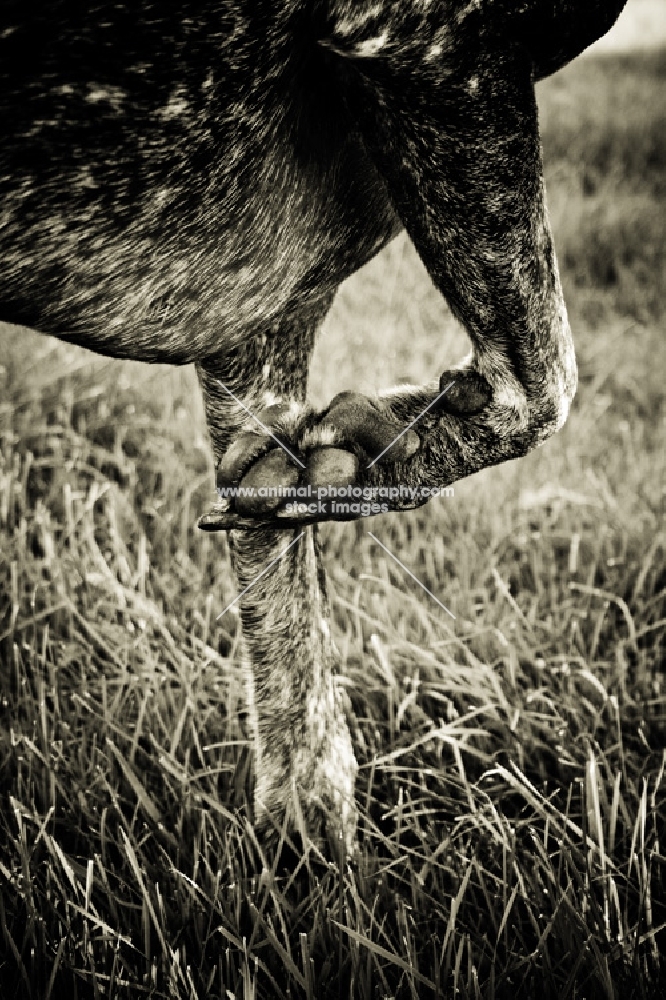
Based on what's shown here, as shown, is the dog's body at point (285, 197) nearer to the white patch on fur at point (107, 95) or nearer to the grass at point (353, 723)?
the white patch on fur at point (107, 95)

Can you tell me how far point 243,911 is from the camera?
60.2 inches

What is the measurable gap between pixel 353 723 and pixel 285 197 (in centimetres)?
124

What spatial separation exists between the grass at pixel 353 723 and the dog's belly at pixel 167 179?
0.91 feet

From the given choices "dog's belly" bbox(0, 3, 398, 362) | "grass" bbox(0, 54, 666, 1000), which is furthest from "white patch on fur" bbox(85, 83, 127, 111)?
"grass" bbox(0, 54, 666, 1000)

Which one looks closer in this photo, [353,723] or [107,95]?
[107,95]

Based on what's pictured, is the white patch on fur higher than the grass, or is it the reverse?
the white patch on fur

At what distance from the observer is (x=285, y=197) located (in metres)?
1.11

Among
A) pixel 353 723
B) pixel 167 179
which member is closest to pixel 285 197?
pixel 167 179

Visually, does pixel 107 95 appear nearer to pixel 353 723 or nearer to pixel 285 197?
pixel 285 197

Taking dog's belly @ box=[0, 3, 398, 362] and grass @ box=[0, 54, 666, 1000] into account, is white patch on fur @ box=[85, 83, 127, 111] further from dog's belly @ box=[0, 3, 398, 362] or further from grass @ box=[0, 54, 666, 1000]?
grass @ box=[0, 54, 666, 1000]

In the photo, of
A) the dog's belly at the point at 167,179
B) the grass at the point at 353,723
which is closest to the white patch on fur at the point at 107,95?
the dog's belly at the point at 167,179

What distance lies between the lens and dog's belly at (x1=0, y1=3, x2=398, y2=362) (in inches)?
34.2

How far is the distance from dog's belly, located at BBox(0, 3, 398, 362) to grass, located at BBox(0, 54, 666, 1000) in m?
0.28

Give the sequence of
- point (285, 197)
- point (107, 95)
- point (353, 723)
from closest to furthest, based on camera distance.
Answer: point (107, 95)
point (285, 197)
point (353, 723)
